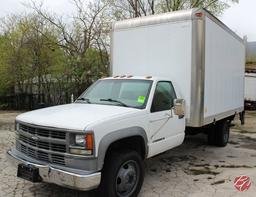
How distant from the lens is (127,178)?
5.04m

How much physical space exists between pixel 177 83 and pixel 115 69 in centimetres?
186

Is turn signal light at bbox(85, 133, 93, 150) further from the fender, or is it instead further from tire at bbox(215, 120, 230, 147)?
tire at bbox(215, 120, 230, 147)

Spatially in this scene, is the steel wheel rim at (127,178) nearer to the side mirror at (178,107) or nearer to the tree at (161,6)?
the side mirror at (178,107)

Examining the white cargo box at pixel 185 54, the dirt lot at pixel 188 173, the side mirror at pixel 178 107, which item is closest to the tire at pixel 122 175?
the dirt lot at pixel 188 173

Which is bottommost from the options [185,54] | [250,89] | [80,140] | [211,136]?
[211,136]

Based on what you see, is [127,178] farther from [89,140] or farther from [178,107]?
[178,107]

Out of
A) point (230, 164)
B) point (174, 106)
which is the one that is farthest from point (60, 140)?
point (230, 164)

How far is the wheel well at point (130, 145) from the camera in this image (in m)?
4.97

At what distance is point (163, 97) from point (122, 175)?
5.95 feet

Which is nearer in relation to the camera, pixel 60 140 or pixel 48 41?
pixel 60 140

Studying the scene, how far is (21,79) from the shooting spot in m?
24.0

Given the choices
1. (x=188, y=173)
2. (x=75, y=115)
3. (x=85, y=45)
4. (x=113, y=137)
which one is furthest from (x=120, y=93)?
(x=85, y=45)

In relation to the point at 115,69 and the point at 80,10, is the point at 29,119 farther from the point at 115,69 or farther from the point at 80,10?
the point at 80,10
